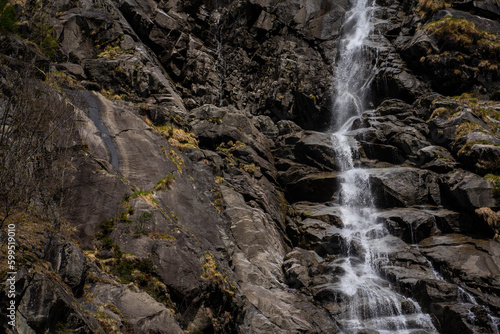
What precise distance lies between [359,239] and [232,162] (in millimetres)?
10586

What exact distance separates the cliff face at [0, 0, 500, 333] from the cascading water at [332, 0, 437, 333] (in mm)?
672

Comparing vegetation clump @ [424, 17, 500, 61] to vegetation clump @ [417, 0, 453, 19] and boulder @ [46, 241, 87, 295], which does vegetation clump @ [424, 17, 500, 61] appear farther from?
boulder @ [46, 241, 87, 295]

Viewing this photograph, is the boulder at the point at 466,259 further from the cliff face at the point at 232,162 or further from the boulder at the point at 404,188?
the boulder at the point at 404,188

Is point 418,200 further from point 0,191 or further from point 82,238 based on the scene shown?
point 0,191

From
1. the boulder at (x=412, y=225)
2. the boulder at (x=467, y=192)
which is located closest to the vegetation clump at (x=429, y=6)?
the boulder at (x=467, y=192)

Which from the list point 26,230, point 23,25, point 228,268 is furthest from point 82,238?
point 23,25

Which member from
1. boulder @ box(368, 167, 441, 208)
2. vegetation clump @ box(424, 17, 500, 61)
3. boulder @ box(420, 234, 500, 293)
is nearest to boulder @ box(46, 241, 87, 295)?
boulder @ box(420, 234, 500, 293)

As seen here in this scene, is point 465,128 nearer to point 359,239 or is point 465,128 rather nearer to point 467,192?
point 467,192

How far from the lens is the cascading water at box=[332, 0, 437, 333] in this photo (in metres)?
16.9

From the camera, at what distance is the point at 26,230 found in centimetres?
779

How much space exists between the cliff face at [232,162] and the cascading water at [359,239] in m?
0.67

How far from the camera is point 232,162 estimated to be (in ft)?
83.1

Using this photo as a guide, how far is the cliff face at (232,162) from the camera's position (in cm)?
953

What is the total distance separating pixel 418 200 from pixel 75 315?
23.6 metres
